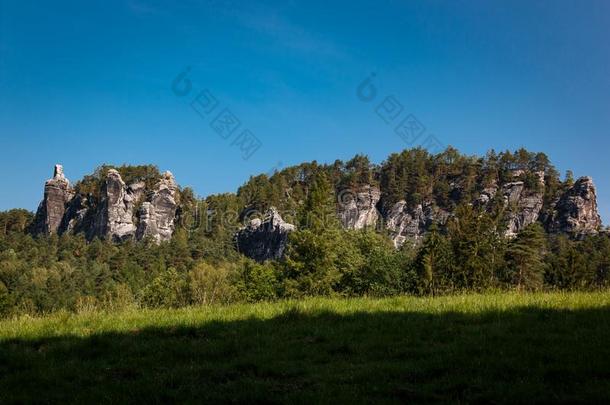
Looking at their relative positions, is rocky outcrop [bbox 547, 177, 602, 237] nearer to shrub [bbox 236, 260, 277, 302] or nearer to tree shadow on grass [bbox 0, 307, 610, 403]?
shrub [bbox 236, 260, 277, 302]

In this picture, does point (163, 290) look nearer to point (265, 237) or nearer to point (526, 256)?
point (526, 256)

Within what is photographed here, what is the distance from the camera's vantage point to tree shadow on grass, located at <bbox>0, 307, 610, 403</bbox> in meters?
6.83

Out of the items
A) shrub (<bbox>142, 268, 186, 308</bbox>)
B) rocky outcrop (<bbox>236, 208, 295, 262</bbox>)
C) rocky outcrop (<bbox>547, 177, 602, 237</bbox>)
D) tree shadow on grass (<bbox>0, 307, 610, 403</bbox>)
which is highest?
rocky outcrop (<bbox>547, 177, 602, 237</bbox>)

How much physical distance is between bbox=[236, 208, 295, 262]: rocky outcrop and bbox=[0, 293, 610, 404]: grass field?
167m

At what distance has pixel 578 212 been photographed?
191000mm

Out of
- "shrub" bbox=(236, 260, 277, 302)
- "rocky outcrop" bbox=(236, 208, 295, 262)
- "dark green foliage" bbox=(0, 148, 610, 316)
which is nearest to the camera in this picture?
"dark green foliage" bbox=(0, 148, 610, 316)

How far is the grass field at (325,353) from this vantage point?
6.90 metres

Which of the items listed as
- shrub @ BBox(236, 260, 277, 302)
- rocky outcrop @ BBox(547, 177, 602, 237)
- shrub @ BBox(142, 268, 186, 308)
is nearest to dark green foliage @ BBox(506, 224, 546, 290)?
shrub @ BBox(236, 260, 277, 302)

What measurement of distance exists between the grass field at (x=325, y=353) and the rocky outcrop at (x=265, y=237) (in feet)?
547

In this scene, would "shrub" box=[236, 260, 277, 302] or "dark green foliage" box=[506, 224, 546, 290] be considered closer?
"dark green foliage" box=[506, 224, 546, 290]

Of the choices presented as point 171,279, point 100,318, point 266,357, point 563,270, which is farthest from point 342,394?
point 171,279

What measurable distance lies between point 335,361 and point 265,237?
181 meters

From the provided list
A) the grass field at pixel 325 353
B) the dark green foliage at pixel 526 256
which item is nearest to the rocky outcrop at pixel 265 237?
the dark green foliage at pixel 526 256

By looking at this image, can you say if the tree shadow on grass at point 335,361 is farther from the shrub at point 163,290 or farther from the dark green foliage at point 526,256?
the shrub at point 163,290
